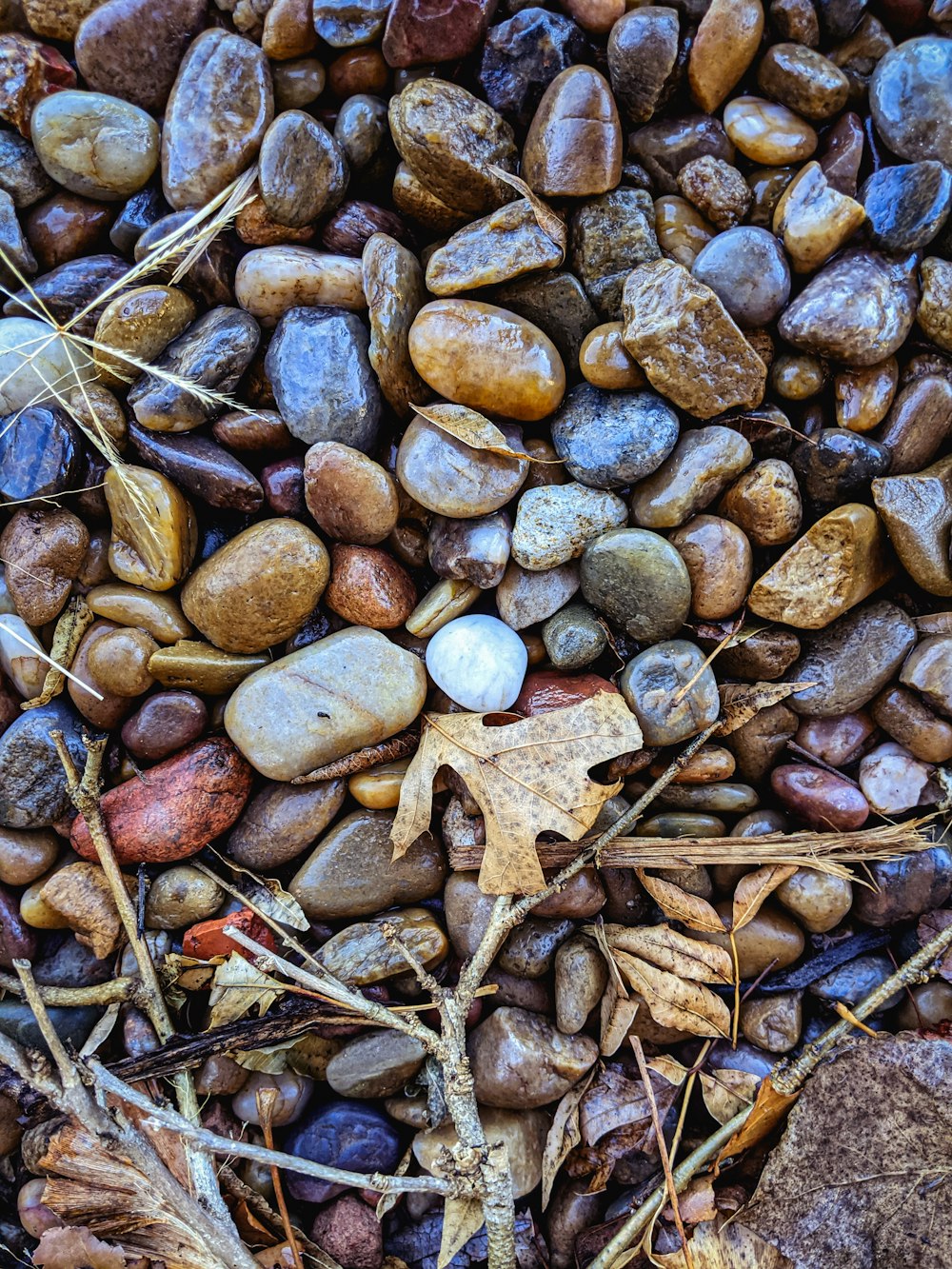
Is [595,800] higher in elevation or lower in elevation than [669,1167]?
higher

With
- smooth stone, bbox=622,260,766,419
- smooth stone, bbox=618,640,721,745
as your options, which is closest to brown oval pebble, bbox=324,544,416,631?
smooth stone, bbox=618,640,721,745

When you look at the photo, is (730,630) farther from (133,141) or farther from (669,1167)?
(133,141)

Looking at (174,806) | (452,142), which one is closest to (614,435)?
(452,142)

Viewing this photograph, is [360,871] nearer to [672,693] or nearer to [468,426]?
[672,693]

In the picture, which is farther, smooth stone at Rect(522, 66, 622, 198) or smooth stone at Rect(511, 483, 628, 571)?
smooth stone at Rect(511, 483, 628, 571)

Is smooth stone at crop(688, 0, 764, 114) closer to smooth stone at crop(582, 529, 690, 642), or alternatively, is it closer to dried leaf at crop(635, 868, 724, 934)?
smooth stone at crop(582, 529, 690, 642)

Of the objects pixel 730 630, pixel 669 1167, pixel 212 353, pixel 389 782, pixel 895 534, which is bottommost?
pixel 669 1167

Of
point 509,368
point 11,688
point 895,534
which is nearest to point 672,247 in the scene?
point 509,368
